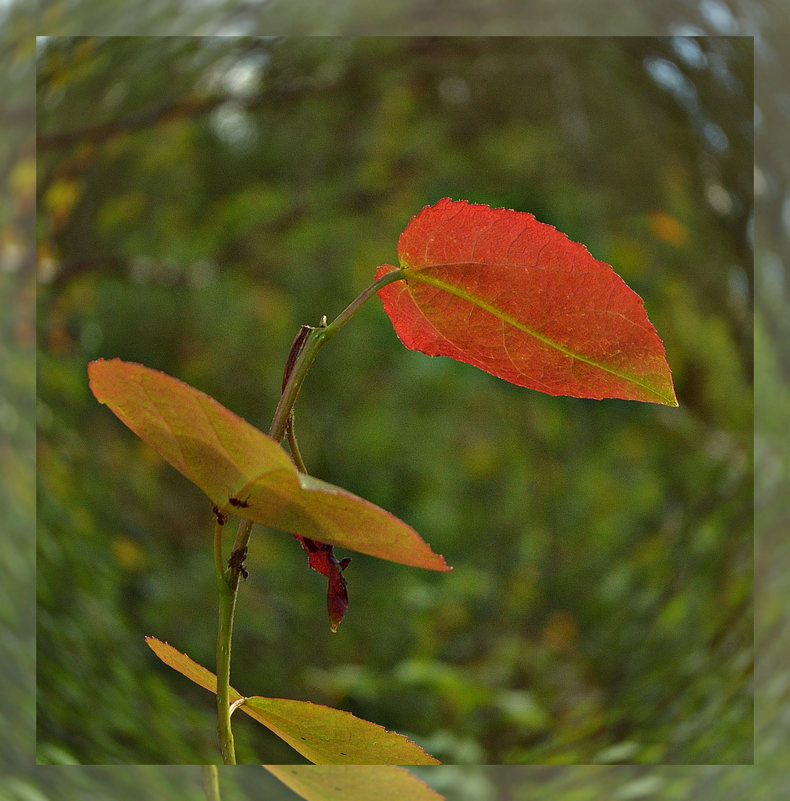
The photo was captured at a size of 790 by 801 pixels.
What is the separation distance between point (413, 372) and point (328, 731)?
2.50 ft

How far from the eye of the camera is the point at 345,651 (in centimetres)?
79

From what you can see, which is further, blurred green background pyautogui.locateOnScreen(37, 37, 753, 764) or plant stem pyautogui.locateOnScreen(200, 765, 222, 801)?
blurred green background pyautogui.locateOnScreen(37, 37, 753, 764)

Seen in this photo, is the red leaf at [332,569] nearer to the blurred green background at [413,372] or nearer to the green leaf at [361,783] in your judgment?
the green leaf at [361,783]

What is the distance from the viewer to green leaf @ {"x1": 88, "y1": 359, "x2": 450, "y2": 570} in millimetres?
96

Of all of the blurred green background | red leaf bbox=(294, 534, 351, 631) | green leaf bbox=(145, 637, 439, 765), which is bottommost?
the blurred green background

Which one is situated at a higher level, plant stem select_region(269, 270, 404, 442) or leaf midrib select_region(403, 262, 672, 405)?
plant stem select_region(269, 270, 404, 442)

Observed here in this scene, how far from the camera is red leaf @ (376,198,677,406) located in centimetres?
13

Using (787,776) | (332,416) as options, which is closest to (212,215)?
(332,416)

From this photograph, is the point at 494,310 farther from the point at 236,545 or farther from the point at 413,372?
the point at 413,372

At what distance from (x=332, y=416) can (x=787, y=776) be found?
0.68 meters

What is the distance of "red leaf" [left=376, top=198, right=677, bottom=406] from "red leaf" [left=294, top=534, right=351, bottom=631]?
0.05 meters

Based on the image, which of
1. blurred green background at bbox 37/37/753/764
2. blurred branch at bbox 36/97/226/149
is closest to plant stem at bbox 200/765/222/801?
blurred green background at bbox 37/37/753/764

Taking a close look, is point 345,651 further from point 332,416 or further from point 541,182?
point 541,182

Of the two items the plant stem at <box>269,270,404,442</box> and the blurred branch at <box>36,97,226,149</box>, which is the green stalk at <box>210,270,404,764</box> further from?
the blurred branch at <box>36,97,226,149</box>
